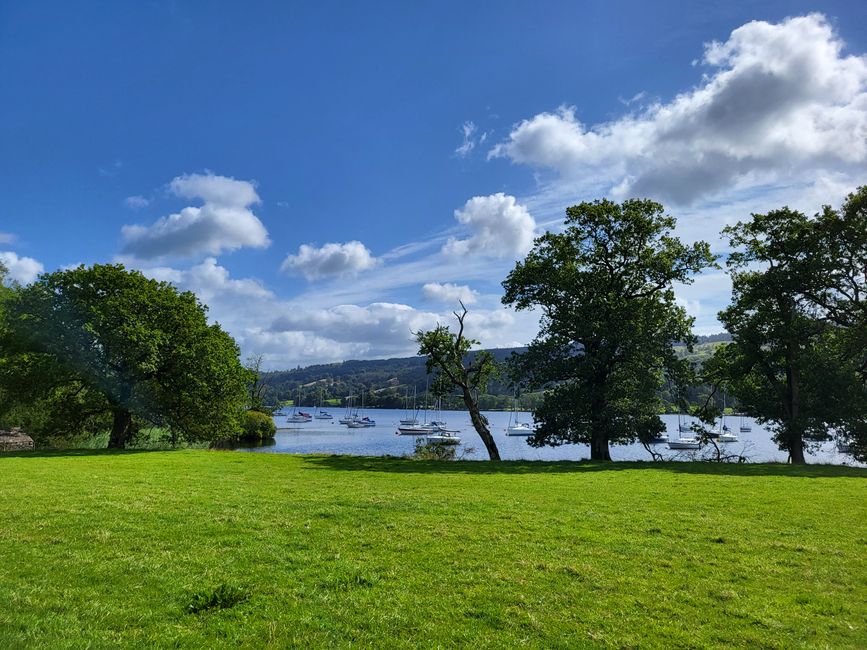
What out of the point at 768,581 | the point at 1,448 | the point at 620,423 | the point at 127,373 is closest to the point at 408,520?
the point at 768,581

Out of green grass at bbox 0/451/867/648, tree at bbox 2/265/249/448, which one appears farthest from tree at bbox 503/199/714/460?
tree at bbox 2/265/249/448

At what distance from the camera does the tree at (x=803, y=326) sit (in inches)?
1117

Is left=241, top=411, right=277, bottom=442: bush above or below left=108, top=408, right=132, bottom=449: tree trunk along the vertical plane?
below

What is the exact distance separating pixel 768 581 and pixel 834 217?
1172 inches

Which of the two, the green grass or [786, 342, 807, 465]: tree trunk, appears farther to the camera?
[786, 342, 807, 465]: tree trunk

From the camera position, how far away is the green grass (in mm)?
5734

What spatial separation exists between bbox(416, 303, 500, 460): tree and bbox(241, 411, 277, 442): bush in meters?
44.1

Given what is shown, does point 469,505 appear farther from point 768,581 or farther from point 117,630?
point 117,630

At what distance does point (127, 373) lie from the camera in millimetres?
30891

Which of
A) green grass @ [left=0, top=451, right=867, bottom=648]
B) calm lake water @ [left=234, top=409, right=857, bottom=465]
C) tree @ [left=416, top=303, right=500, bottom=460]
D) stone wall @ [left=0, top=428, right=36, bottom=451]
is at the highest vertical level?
tree @ [left=416, top=303, right=500, bottom=460]

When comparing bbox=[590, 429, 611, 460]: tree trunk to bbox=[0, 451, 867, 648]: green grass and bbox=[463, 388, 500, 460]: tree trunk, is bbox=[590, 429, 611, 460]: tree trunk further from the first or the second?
bbox=[0, 451, 867, 648]: green grass

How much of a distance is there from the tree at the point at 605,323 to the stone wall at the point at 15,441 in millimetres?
32748

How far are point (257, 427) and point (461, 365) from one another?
1878 inches

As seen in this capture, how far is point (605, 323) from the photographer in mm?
29359
